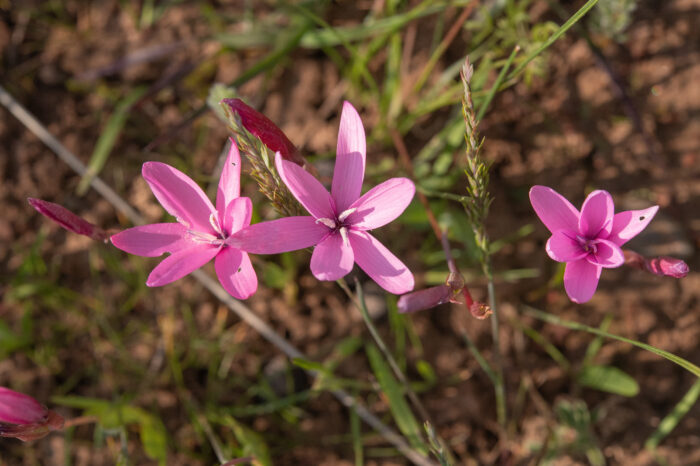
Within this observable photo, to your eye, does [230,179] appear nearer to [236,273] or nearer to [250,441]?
[236,273]

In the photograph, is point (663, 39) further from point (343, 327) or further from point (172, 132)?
point (172, 132)

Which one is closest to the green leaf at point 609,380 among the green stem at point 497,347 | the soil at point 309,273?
the soil at point 309,273

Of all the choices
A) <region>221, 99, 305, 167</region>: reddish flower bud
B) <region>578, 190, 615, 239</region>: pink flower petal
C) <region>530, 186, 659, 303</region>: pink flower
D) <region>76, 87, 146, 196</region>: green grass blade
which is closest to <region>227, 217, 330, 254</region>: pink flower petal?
<region>221, 99, 305, 167</region>: reddish flower bud

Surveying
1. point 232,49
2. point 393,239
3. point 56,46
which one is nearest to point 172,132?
point 232,49

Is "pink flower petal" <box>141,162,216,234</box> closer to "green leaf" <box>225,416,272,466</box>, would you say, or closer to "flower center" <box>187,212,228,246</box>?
"flower center" <box>187,212,228,246</box>

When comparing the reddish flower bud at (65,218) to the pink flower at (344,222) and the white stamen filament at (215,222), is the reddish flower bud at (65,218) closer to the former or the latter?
the white stamen filament at (215,222)
